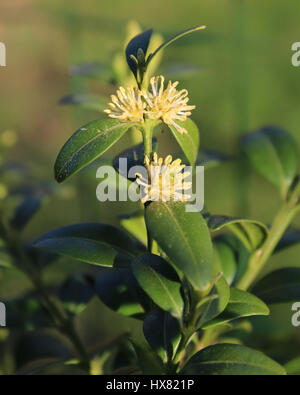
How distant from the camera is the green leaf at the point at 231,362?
64 cm

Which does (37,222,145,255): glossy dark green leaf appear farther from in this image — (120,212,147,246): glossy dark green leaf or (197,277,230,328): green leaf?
(197,277,230,328): green leaf

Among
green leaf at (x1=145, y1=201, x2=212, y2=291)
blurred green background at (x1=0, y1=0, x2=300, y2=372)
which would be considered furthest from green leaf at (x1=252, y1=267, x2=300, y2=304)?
blurred green background at (x1=0, y1=0, x2=300, y2=372)

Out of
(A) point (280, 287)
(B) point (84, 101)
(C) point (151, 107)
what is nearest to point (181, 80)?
(B) point (84, 101)

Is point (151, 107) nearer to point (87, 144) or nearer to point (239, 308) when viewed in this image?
point (87, 144)

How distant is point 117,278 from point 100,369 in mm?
171

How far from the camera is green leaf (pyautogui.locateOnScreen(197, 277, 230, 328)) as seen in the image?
646 mm

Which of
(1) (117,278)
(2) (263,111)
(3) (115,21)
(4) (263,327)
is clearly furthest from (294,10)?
(1) (117,278)

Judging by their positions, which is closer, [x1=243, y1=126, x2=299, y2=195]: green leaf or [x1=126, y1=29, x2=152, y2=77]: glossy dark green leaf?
[x1=126, y1=29, x2=152, y2=77]: glossy dark green leaf

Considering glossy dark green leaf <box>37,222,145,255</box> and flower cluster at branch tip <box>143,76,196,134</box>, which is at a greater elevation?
flower cluster at branch tip <box>143,76,196,134</box>

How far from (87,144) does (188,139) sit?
14 centimetres

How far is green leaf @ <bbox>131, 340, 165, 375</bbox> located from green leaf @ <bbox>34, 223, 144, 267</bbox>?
117 millimetres

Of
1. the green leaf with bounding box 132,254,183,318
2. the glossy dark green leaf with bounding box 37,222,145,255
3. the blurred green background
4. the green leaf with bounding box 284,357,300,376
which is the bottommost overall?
the green leaf with bounding box 284,357,300,376

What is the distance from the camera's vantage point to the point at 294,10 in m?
2.80
